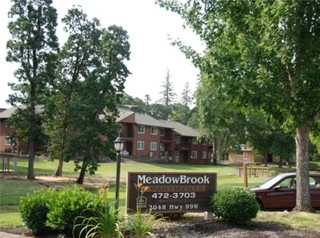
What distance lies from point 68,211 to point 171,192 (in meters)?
3.58

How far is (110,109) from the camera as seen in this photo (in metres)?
34.7

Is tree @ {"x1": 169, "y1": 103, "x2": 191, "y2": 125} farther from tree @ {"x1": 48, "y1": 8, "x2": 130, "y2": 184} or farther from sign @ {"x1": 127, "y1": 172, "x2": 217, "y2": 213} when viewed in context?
sign @ {"x1": 127, "y1": 172, "x2": 217, "y2": 213}

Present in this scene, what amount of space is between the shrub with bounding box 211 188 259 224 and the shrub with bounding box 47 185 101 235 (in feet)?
12.0

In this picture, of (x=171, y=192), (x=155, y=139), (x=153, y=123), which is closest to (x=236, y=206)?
(x=171, y=192)

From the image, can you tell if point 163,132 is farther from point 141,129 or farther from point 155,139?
point 141,129

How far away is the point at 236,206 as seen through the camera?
451 inches

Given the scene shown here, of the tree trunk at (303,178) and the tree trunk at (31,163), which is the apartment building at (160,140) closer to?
the tree trunk at (31,163)

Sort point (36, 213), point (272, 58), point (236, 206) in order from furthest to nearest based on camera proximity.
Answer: point (272, 58) → point (236, 206) → point (36, 213)

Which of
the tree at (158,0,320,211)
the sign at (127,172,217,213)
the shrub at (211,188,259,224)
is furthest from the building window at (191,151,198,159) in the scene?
the shrub at (211,188,259,224)

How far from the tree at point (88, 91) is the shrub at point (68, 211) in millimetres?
23110

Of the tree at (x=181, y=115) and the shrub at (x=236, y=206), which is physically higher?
the tree at (x=181, y=115)

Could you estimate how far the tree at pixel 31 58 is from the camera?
34188mm

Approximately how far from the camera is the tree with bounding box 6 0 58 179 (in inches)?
1346

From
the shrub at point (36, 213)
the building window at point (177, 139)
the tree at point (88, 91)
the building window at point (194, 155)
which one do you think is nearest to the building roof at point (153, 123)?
the building window at point (177, 139)
